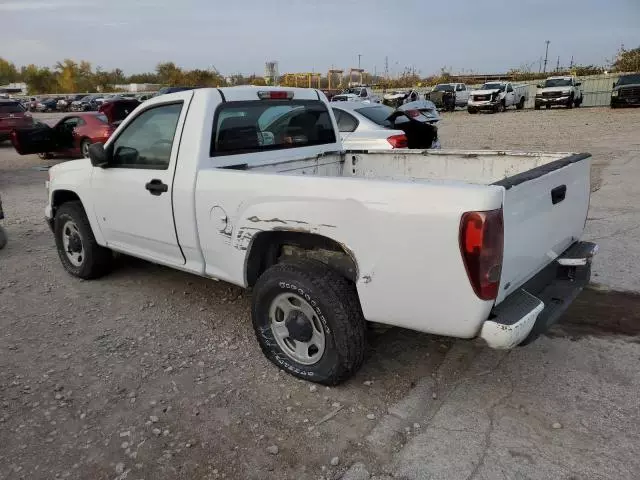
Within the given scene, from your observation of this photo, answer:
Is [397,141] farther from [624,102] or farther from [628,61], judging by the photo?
[628,61]

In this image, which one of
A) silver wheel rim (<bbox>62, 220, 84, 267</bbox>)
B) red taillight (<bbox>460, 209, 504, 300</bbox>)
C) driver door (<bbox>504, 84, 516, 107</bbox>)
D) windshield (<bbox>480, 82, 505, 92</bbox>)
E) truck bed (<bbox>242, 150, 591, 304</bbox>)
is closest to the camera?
red taillight (<bbox>460, 209, 504, 300</bbox>)

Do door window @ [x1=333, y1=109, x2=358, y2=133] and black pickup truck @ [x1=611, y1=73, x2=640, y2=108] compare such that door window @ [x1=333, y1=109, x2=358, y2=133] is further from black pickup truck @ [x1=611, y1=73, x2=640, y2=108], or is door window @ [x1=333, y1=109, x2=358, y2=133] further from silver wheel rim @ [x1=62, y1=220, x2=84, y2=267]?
black pickup truck @ [x1=611, y1=73, x2=640, y2=108]

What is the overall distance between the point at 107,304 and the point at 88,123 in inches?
448

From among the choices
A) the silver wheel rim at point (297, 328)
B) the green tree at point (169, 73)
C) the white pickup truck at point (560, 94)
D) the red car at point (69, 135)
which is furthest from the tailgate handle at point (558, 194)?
the green tree at point (169, 73)

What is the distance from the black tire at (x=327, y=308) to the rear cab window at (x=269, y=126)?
1119 mm

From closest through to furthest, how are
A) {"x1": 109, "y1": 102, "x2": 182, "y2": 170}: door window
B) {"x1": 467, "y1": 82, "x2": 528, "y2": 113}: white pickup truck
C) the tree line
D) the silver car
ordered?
{"x1": 109, "y1": 102, "x2": 182, "y2": 170}: door window → the silver car → {"x1": 467, "y1": 82, "x2": 528, "y2": 113}: white pickup truck → the tree line

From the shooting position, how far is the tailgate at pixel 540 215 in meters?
2.57

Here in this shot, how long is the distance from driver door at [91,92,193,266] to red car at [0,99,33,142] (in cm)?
1635

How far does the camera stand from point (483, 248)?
236 centimetres

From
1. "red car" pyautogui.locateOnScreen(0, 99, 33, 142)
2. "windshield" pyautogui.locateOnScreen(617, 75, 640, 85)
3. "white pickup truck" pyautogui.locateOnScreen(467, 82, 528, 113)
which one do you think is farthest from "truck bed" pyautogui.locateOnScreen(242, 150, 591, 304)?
"white pickup truck" pyautogui.locateOnScreen(467, 82, 528, 113)

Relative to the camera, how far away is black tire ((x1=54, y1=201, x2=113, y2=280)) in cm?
482

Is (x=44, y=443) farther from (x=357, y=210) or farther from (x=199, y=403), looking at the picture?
(x=357, y=210)

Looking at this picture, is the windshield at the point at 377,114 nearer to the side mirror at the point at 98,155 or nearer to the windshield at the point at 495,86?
the side mirror at the point at 98,155

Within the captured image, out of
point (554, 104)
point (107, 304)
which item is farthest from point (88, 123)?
point (554, 104)
